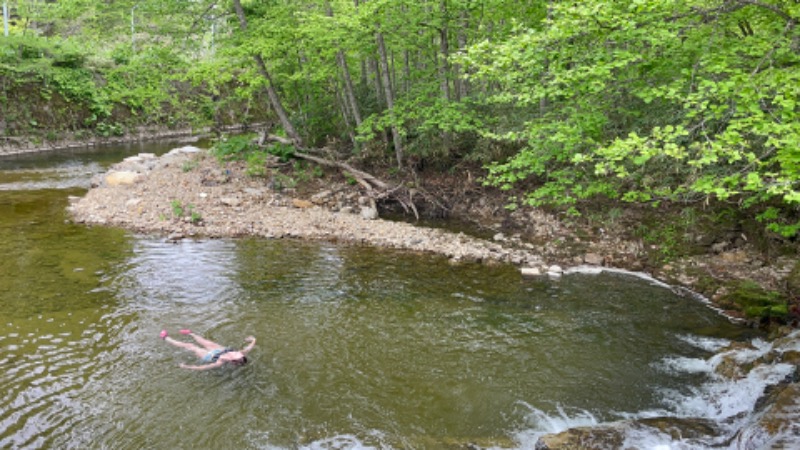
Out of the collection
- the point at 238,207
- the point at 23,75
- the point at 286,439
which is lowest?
the point at 286,439

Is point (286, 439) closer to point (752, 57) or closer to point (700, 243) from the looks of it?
point (752, 57)

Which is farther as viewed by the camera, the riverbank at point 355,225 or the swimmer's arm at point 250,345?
the riverbank at point 355,225

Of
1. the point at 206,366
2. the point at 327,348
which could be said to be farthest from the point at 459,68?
the point at 206,366

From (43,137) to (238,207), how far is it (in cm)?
1678

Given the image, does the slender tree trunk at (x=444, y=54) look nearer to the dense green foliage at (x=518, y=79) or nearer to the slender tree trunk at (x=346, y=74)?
the dense green foliage at (x=518, y=79)

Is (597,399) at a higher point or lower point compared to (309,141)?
lower

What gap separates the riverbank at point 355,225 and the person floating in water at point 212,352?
208 inches

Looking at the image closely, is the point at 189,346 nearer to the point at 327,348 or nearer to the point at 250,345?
the point at 250,345

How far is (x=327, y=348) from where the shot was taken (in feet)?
23.6

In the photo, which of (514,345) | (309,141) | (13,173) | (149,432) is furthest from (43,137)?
(514,345)

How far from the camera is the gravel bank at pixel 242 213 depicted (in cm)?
1170

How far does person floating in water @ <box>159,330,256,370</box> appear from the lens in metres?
6.55

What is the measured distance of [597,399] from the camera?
6141mm

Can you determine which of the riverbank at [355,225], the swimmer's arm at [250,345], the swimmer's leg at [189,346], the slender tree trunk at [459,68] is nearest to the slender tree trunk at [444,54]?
the slender tree trunk at [459,68]
